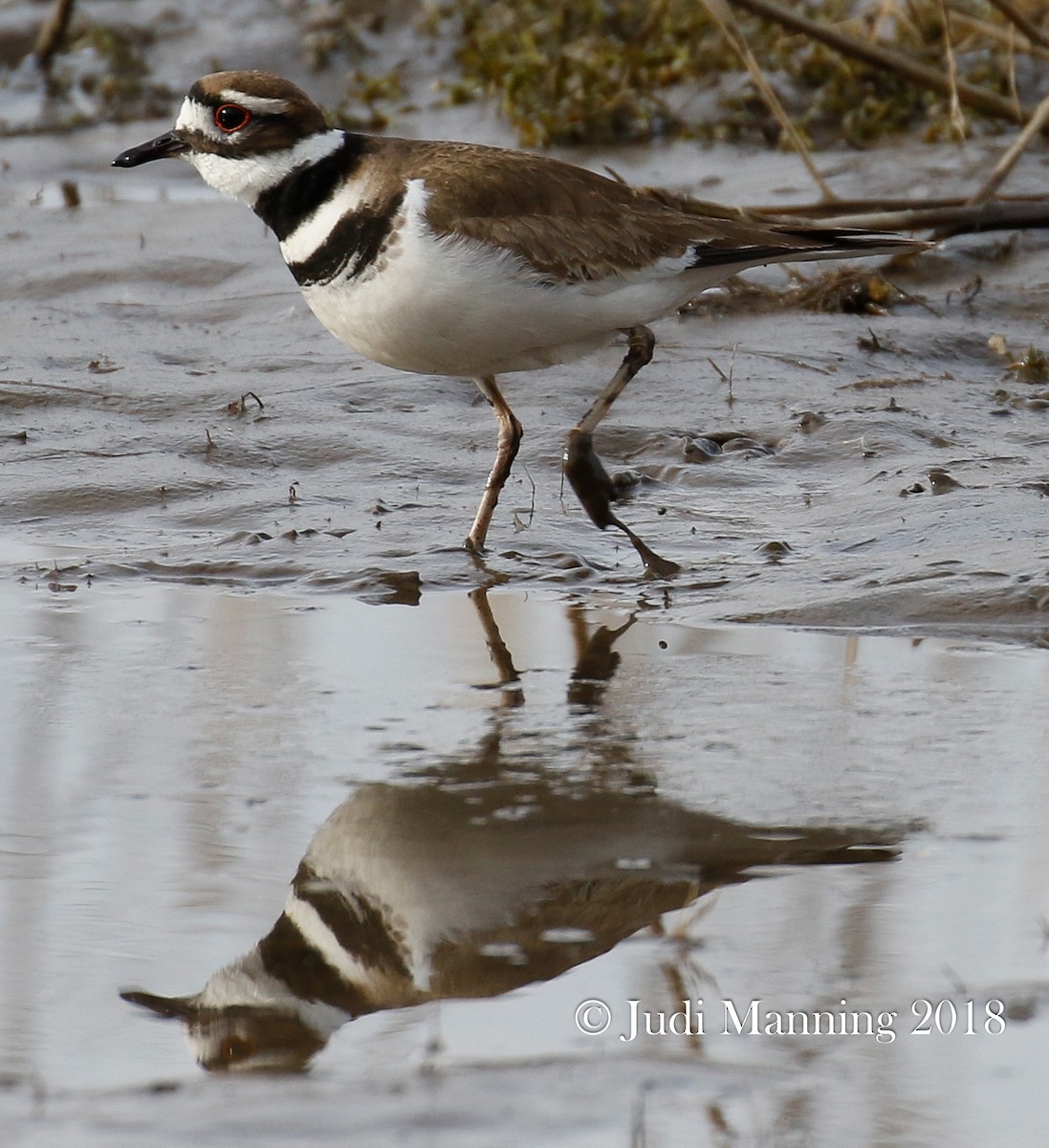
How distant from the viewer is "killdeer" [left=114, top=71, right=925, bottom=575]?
15.9 ft

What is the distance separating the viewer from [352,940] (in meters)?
2.97

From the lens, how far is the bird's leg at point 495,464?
537cm

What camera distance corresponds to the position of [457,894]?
3.11 metres

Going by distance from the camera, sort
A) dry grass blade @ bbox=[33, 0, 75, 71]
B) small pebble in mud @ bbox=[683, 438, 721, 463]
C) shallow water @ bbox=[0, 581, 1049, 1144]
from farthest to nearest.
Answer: dry grass blade @ bbox=[33, 0, 75, 71], small pebble in mud @ bbox=[683, 438, 721, 463], shallow water @ bbox=[0, 581, 1049, 1144]

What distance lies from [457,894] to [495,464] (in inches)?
100

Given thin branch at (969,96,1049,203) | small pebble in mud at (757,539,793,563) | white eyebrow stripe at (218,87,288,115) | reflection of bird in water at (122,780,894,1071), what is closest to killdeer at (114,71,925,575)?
white eyebrow stripe at (218,87,288,115)

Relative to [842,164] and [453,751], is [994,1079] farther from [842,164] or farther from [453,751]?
[842,164]

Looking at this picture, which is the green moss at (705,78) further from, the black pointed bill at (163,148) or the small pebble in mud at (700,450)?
the black pointed bill at (163,148)

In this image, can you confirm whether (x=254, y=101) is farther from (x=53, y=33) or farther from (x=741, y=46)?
(x=53, y=33)

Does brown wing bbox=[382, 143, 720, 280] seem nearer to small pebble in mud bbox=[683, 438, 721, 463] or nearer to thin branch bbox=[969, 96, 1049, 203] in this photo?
small pebble in mud bbox=[683, 438, 721, 463]

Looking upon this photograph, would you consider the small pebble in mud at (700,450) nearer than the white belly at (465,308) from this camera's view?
No

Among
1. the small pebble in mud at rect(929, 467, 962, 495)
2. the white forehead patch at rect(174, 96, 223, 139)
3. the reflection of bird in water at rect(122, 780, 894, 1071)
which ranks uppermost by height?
the white forehead patch at rect(174, 96, 223, 139)

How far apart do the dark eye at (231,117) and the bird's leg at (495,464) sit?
1.00 meters

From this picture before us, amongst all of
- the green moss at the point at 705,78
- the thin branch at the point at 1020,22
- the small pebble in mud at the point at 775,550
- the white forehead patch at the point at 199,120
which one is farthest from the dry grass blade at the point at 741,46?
the green moss at the point at 705,78
